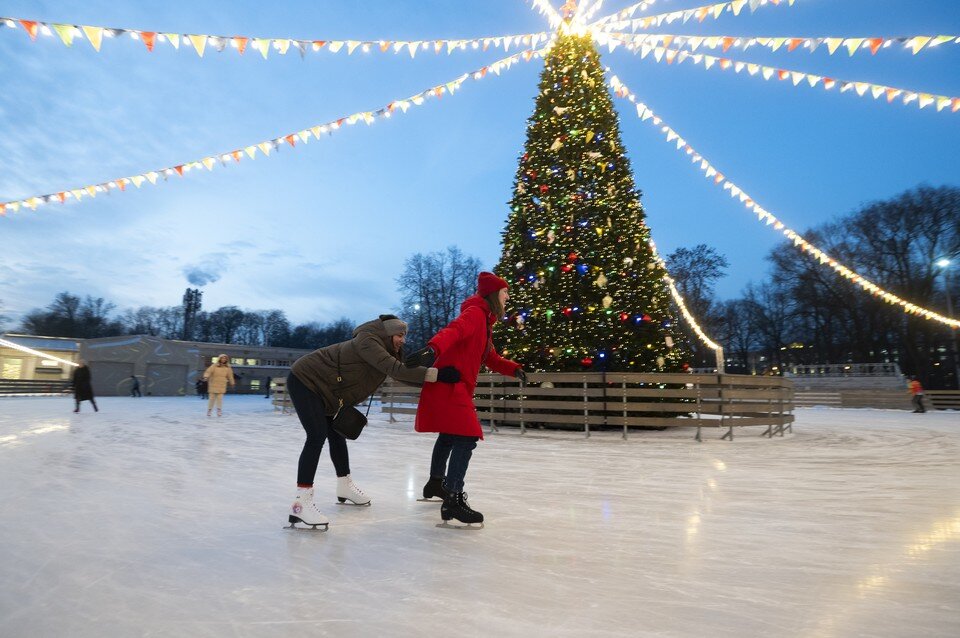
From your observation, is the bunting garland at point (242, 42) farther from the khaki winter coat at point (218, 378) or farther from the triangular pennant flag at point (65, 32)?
the khaki winter coat at point (218, 378)

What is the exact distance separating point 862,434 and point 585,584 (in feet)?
36.4

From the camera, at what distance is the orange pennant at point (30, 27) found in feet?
20.0

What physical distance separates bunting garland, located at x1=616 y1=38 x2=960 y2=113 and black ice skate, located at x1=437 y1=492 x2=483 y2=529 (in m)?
8.08

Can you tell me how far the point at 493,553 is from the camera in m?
3.04

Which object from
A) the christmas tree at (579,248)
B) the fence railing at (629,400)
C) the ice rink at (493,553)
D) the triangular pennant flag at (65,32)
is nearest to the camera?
the ice rink at (493,553)

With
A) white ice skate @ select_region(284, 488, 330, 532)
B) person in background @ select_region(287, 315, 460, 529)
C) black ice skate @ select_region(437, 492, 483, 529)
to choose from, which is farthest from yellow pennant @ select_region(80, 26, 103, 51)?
black ice skate @ select_region(437, 492, 483, 529)

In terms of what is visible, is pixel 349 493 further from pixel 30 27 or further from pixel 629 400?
pixel 629 400

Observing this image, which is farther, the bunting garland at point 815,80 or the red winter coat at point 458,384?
the bunting garland at point 815,80

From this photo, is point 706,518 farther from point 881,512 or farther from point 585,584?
point 585,584

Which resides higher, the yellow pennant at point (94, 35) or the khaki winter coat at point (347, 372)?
the yellow pennant at point (94, 35)

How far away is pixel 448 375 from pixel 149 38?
239 inches

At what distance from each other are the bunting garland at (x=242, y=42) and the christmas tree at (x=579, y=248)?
180 centimetres

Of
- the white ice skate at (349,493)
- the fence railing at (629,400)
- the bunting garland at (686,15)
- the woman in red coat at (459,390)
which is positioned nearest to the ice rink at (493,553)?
the white ice skate at (349,493)

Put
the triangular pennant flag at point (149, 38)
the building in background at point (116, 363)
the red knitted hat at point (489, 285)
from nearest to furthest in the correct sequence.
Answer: the red knitted hat at point (489, 285) → the triangular pennant flag at point (149, 38) → the building in background at point (116, 363)
